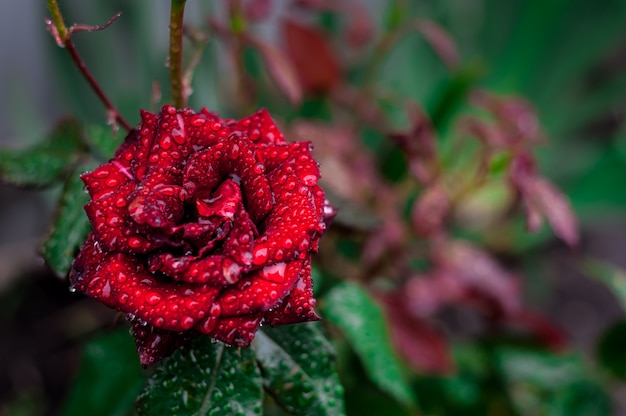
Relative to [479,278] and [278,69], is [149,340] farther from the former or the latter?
[479,278]

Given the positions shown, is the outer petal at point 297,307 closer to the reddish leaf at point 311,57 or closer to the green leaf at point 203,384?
the green leaf at point 203,384

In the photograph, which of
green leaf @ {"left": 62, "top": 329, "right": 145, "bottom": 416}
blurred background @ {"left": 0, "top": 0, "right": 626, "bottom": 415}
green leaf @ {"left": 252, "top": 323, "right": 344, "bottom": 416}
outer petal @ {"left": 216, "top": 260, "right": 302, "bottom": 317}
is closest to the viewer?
outer petal @ {"left": 216, "top": 260, "right": 302, "bottom": 317}

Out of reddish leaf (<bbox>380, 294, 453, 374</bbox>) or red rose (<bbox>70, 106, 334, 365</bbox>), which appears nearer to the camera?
red rose (<bbox>70, 106, 334, 365</bbox>)

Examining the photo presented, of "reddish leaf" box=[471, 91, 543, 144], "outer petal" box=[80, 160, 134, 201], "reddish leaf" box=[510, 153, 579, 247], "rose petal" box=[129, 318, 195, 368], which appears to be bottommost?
"rose petal" box=[129, 318, 195, 368]

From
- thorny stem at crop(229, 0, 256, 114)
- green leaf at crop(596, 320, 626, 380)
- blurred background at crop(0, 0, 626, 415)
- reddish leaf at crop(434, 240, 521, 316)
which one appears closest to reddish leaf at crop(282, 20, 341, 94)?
blurred background at crop(0, 0, 626, 415)

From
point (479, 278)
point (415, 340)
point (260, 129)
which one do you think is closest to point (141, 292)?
point (260, 129)

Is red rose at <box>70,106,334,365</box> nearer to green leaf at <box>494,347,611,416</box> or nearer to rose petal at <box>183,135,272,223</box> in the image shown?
rose petal at <box>183,135,272,223</box>
